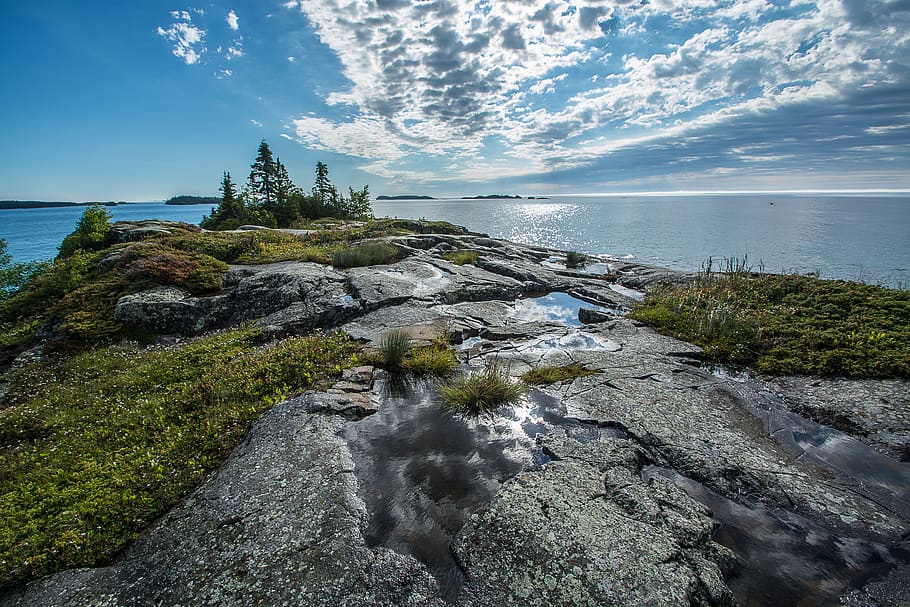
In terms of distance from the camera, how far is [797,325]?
1054 centimetres

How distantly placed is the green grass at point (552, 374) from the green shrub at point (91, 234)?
27.5 meters

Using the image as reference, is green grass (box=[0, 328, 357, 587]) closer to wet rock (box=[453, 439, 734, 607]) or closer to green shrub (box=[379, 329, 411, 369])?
green shrub (box=[379, 329, 411, 369])

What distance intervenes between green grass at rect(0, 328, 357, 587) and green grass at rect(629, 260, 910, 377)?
34.5 ft

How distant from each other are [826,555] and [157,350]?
49.1 feet

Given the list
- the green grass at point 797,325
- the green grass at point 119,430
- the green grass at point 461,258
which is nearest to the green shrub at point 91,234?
the green grass at point 119,430

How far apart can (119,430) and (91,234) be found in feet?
74.3

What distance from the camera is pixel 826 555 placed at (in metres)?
4.14

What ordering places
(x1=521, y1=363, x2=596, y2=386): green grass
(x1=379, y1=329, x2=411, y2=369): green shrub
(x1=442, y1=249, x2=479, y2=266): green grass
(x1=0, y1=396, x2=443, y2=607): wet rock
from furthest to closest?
(x1=442, y1=249, x2=479, y2=266): green grass → (x1=379, y1=329, x2=411, y2=369): green shrub → (x1=521, y1=363, x2=596, y2=386): green grass → (x1=0, y1=396, x2=443, y2=607): wet rock

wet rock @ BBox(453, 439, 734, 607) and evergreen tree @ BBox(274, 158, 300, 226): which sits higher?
evergreen tree @ BBox(274, 158, 300, 226)

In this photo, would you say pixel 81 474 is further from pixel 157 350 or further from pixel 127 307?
pixel 127 307

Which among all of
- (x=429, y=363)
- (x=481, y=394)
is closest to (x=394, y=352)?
(x=429, y=363)

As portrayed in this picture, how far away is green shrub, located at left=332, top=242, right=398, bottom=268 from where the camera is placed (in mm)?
18312

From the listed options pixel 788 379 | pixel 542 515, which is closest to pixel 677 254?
pixel 788 379

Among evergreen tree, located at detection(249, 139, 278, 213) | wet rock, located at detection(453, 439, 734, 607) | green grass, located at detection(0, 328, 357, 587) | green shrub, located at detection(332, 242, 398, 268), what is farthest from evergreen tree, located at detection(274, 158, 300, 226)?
wet rock, located at detection(453, 439, 734, 607)
